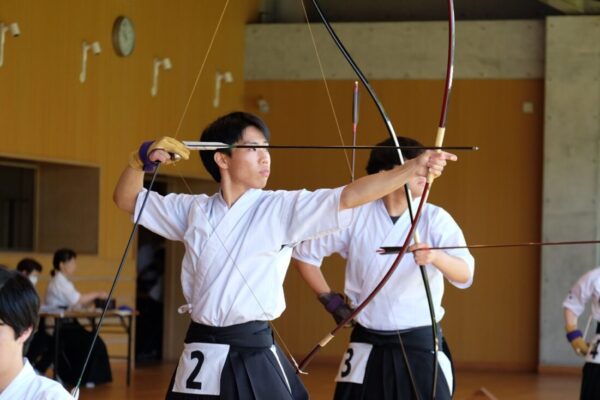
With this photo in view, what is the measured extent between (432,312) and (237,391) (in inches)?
28.0

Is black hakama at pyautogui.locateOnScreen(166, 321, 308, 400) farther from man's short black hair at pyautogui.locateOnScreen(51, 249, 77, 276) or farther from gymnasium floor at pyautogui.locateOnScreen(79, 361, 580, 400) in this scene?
man's short black hair at pyautogui.locateOnScreen(51, 249, 77, 276)

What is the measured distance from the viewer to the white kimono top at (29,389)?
163 centimetres

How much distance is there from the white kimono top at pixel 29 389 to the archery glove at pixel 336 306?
5.66ft

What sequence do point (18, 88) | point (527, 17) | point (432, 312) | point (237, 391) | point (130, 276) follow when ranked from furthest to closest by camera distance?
point (527, 17) → point (130, 276) → point (18, 88) → point (432, 312) → point (237, 391)

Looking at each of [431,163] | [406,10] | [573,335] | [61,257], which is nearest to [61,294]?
[61,257]

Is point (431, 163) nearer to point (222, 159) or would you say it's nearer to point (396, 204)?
point (222, 159)

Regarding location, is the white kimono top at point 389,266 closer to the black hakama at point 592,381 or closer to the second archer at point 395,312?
the second archer at point 395,312

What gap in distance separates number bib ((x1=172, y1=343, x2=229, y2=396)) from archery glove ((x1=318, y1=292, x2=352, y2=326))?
845mm

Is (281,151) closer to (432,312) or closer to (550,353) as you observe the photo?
(550,353)

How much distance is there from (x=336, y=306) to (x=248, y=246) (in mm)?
869

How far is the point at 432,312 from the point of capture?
9.69 ft

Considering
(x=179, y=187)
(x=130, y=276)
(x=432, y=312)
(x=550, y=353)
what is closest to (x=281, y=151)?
(x=179, y=187)

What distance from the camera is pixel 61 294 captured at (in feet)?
22.4

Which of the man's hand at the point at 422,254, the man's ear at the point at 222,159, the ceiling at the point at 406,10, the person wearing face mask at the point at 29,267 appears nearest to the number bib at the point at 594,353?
the man's hand at the point at 422,254
